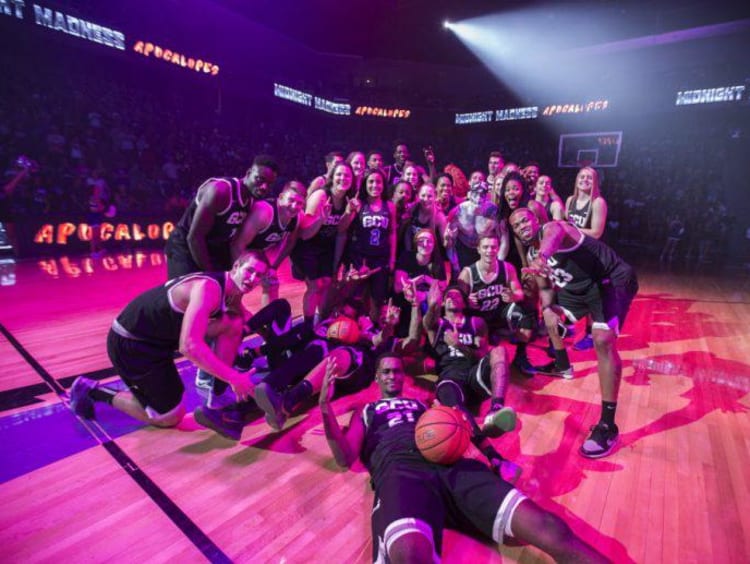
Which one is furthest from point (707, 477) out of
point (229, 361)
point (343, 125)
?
point (343, 125)

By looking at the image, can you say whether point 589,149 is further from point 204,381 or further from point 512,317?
point 204,381

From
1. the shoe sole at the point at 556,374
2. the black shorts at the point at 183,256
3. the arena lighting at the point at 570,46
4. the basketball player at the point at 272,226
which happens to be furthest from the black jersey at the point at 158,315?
the arena lighting at the point at 570,46

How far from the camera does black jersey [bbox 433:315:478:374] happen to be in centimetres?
319

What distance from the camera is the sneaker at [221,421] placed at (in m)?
2.63

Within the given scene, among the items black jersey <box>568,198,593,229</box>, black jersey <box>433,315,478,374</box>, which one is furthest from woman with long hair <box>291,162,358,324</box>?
black jersey <box>568,198,593,229</box>

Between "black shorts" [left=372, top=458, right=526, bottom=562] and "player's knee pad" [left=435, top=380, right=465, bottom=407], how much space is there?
0.81 metres

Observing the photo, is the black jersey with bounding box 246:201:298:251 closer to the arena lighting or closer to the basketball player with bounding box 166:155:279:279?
the basketball player with bounding box 166:155:279:279

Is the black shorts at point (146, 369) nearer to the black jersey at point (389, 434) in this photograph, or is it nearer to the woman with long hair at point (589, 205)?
the black jersey at point (389, 434)

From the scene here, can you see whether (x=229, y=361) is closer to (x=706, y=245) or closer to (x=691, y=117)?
(x=706, y=245)

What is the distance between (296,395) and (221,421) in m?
0.52

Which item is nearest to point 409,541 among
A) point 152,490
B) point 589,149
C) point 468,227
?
point 152,490

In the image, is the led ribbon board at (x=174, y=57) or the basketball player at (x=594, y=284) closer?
the basketball player at (x=594, y=284)

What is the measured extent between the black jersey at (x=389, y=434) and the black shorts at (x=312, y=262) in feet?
7.11

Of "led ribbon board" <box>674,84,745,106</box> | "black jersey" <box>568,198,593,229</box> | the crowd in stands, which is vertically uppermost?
"led ribbon board" <box>674,84,745,106</box>
